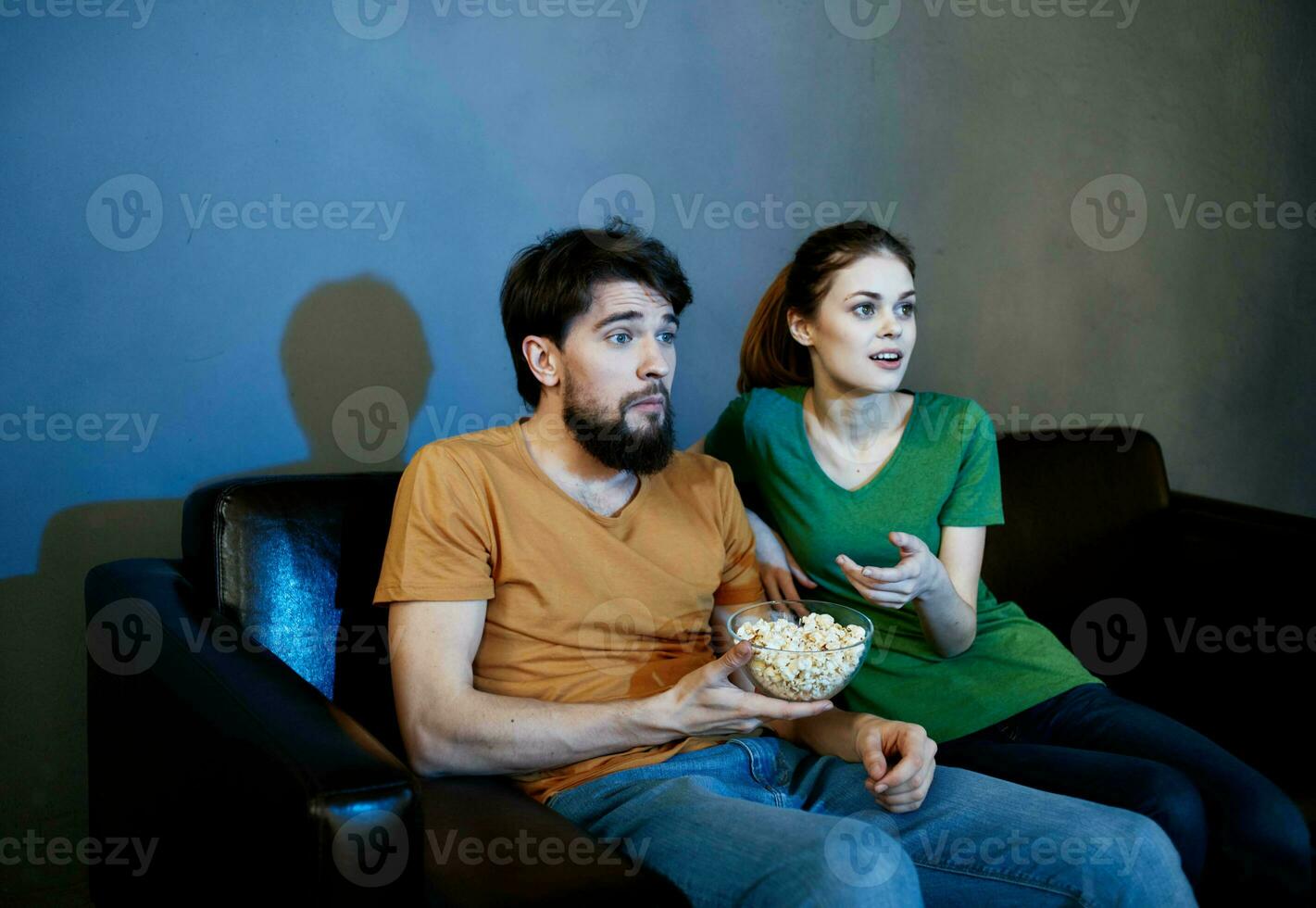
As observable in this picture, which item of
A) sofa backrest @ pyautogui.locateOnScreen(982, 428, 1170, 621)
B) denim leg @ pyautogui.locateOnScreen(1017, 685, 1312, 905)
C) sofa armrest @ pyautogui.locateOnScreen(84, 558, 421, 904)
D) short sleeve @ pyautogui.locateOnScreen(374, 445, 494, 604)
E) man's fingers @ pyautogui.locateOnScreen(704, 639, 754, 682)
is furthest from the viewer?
sofa backrest @ pyautogui.locateOnScreen(982, 428, 1170, 621)

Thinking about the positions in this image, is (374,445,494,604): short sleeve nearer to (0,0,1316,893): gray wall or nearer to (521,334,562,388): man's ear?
(521,334,562,388): man's ear

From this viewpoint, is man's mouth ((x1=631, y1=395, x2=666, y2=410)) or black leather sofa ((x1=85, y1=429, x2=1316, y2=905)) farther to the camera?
man's mouth ((x1=631, y1=395, x2=666, y2=410))

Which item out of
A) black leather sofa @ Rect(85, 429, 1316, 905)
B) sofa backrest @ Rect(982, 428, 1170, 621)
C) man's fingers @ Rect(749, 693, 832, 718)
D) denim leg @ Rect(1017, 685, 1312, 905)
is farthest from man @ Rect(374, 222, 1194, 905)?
sofa backrest @ Rect(982, 428, 1170, 621)

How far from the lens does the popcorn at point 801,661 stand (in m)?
1.34

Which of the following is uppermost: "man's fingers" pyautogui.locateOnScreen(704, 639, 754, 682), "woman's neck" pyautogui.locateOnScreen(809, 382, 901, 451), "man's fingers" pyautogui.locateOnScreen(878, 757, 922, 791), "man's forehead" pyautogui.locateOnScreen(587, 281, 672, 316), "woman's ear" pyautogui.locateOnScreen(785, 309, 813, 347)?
"man's forehead" pyautogui.locateOnScreen(587, 281, 672, 316)

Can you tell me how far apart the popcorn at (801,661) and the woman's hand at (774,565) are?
379 millimetres

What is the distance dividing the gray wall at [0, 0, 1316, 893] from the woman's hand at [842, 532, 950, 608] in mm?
914

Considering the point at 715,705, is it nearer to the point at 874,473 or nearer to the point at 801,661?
the point at 801,661

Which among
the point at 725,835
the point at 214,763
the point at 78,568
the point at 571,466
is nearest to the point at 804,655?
the point at 725,835

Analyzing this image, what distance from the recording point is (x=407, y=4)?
79.2 inches

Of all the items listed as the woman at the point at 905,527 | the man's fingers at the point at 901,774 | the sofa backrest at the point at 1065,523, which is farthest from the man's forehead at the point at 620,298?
the sofa backrest at the point at 1065,523

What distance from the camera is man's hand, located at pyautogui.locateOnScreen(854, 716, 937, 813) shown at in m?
1.40

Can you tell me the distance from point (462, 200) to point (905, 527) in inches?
38.7

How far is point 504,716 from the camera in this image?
4.55 feet
